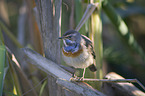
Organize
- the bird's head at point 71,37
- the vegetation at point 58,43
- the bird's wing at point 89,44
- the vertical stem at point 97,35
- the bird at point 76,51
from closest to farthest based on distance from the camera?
the vegetation at point 58,43, the bird's head at point 71,37, the bird at point 76,51, the bird's wing at point 89,44, the vertical stem at point 97,35

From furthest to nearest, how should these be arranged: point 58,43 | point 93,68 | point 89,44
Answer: point 93,68 → point 89,44 → point 58,43

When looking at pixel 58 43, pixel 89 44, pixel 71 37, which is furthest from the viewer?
pixel 89 44

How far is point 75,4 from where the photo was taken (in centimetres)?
261

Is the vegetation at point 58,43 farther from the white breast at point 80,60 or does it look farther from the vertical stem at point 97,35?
the white breast at point 80,60

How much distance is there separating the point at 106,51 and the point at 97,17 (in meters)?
2.38

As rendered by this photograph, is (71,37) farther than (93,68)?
No

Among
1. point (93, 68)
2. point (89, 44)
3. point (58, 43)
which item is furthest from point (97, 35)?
point (58, 43)

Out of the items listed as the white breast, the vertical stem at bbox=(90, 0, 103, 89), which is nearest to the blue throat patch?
the white breast

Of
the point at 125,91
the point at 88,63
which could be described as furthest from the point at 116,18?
the point at 125,91

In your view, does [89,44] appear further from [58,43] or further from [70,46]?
[58,43]

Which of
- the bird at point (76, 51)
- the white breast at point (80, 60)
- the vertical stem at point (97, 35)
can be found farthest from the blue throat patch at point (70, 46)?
the vertical stem at point (97, 35)

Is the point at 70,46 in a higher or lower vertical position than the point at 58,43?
lower

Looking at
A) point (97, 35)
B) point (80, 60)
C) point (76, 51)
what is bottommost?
point (80, 60)

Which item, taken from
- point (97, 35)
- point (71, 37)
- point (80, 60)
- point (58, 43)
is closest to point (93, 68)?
point (80, 60)
